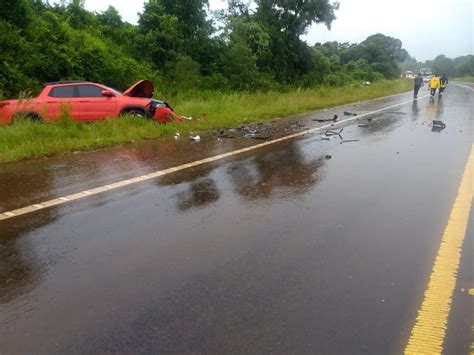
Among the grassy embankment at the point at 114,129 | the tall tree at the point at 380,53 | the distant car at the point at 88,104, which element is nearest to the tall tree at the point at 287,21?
the grassy embankment at the point at 114,129

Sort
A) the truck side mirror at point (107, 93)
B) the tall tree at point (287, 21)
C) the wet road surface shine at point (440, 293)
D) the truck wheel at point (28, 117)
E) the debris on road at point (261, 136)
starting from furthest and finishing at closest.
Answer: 1. the tall tree at point (287, 21)
2. the truck side mirror at point (107, 93)
3. the debris on road at point (261, 136)
4. the truck wheel at point (28, 117)
5. the wet road surface shine at point (440, 293)

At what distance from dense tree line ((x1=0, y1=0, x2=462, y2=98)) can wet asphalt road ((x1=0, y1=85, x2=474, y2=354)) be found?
10.9m

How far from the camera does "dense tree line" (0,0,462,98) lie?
634 inches

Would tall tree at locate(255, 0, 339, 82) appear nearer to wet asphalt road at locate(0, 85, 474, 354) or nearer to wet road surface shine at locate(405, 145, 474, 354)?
wet asphalt road at locate(0, 85, 474, 354)

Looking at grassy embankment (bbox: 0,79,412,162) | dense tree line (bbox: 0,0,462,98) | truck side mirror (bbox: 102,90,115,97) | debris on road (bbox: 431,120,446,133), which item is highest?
dense tree line (bbox: 0,0,462,98)

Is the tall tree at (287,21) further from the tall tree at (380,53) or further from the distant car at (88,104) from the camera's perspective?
the tall tree at (380,53)

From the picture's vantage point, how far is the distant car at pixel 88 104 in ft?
36.7

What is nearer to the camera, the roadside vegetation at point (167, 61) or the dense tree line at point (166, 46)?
the roadside vegetation at point (167, 61)

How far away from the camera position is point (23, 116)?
1054 cm

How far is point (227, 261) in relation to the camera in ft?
11.9

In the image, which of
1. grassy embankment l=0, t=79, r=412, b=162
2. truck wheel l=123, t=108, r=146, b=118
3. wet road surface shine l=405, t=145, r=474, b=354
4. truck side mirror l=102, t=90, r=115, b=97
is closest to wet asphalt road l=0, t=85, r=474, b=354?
wet road surface shine l=405, t=145, r=474, b=354

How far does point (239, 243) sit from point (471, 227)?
256cm

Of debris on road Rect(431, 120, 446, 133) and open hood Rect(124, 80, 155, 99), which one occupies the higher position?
open hood Rect(124, 80, 155, 99)

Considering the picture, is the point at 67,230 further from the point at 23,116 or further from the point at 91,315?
the point at 23,116
